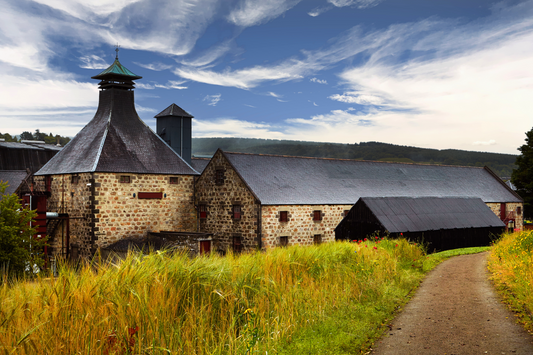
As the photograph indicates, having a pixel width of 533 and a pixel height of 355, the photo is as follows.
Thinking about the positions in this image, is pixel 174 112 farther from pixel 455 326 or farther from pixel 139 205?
pixel 455 326

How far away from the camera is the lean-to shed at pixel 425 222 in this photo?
22000mm

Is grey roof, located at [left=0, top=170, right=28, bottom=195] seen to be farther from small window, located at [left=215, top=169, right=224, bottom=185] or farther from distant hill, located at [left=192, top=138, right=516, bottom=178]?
distant hill, located at [left=192, top=138, right=516, bottom=178]

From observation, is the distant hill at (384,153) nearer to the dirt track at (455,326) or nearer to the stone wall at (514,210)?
the stone wall at (514,210)

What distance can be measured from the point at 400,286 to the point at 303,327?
4538 mm

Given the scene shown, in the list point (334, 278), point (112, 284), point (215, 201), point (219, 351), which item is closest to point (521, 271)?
point (334, 278)

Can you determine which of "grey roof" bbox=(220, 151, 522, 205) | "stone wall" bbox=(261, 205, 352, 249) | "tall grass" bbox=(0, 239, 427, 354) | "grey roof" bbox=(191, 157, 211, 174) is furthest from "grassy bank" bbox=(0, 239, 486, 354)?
"grey roof" bbox=(191, 157, 211, 174)

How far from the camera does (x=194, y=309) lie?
255 inches

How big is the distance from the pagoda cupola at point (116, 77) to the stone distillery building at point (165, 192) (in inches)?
2.7

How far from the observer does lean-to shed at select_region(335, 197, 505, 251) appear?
72.2 ft

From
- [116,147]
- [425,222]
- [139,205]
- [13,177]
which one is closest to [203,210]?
[139,205]

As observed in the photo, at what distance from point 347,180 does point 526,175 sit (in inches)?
951

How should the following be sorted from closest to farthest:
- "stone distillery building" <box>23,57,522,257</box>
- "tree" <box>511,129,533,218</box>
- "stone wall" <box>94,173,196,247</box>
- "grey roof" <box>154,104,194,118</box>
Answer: "stone wall" <box>94,173,196,247</box>
"stone distillery building" <box>23,57,522,257</box>
"grey roof" <box>154,104,194,118</box>
"tree" <box>511,129,533,218</box>

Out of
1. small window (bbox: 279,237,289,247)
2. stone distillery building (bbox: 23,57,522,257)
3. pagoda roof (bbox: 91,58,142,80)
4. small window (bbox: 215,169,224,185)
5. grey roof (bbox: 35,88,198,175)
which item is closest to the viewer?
stone distillery building (bbox: 23,57,522,257)

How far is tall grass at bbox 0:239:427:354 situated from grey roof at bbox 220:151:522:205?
1589 centimetres
